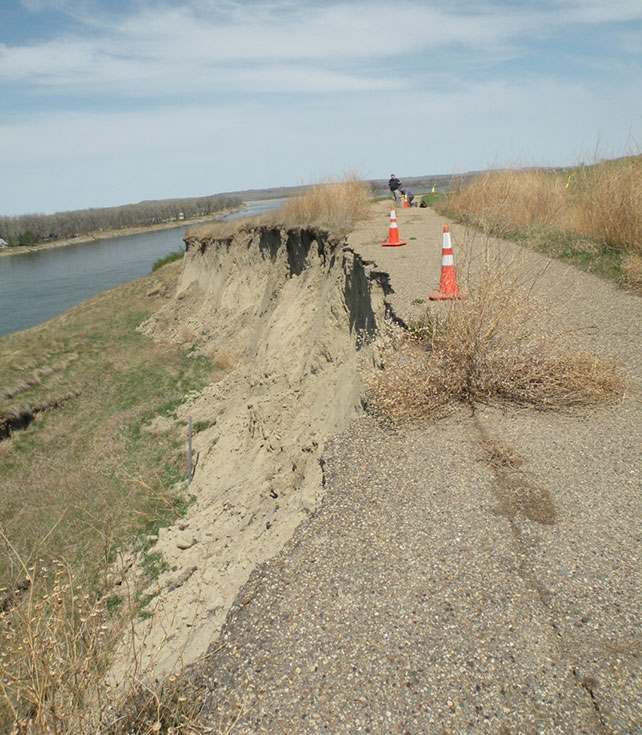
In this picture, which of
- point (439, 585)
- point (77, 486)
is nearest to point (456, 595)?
point (439, 585)

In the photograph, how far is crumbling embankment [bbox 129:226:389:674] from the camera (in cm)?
408

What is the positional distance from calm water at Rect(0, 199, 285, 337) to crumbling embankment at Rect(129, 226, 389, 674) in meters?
6.52

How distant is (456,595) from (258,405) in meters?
7.55

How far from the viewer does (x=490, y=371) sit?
4656 mm

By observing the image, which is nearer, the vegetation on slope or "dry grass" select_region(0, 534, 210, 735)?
"dry grass" select_region(0, 534, 210, 735)

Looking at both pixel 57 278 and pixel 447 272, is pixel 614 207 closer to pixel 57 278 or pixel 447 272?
pixel 447 272

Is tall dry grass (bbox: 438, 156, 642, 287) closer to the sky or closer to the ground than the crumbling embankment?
closer to the sky

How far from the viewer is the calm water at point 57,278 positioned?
3538 centimetres

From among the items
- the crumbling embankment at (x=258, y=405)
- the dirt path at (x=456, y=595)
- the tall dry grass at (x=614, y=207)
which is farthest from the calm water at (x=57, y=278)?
the dirt path at (x=456, y=595)

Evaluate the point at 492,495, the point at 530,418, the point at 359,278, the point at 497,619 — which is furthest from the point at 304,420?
the point at 497,619

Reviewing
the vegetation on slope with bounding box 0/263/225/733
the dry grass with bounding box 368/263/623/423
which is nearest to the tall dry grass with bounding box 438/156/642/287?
the dry grass with bounding box 368/263/623/423

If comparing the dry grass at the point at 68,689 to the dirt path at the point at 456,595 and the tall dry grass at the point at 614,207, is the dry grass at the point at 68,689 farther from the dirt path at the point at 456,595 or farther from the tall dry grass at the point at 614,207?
the tall dry grass at the point at 614,207

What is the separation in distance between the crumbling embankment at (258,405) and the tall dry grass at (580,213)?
282 centimetres

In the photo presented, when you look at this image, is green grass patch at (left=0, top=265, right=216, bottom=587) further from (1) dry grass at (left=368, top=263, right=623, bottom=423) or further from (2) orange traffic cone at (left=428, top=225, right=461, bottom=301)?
(2) orange traffic cone at (left=428, top=225, right=461, bottom=301)
